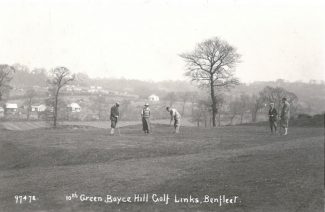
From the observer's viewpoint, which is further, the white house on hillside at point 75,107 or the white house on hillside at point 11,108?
the white house on hillside at point 75,107

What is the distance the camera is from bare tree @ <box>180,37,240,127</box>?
47844mm

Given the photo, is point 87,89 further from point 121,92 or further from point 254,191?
point 254,191

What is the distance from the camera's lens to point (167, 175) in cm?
1150

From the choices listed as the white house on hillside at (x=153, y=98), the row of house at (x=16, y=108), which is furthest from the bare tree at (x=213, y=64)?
the white house on hillside at (x=153, y=98)

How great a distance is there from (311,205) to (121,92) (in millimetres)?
115664

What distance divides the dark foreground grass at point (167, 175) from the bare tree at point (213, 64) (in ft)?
102

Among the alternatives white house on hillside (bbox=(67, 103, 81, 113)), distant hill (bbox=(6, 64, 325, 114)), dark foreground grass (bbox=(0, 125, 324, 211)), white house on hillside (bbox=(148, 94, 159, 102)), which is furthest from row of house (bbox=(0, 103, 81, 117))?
dark foreground grass (bbox=(0, 125, 324, 211))

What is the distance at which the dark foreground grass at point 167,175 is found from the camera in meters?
9.04

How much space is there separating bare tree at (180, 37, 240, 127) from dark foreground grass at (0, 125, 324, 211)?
3099 cm

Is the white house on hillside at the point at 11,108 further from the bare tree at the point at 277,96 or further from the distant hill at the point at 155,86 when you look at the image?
the bare tree at the point at 277,96

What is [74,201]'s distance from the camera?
31.6 ft

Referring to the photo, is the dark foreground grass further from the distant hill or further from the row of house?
the distant hill

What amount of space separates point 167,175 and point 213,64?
126ft

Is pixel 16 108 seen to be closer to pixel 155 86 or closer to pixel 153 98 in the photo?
pixel 153 98
